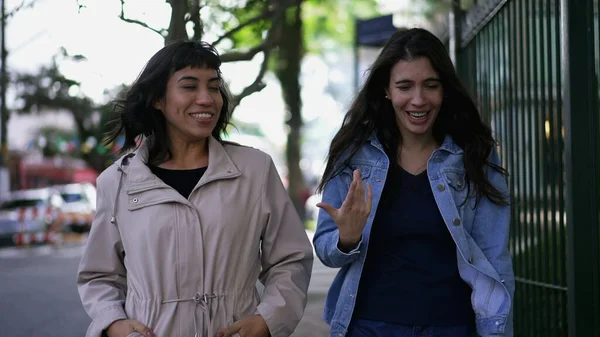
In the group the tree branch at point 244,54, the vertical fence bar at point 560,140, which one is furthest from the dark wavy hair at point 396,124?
the tree branch at point 244,54

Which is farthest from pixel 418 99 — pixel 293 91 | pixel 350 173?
pixel 293 91

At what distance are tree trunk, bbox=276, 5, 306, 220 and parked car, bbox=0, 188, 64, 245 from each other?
6963 millimetres

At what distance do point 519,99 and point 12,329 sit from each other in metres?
6.09

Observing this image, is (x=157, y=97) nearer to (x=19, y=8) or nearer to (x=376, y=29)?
(x=19, y=8)

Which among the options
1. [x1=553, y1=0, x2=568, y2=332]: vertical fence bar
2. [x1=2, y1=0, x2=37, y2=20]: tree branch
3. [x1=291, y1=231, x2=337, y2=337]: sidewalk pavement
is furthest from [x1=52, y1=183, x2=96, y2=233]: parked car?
[x1=553, y1=0, x2=568, y2=332]: vertical fence bar

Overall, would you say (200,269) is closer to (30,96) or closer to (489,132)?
(489,132)

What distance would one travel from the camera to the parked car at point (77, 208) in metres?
29.7

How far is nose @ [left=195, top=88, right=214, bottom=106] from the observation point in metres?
3.44

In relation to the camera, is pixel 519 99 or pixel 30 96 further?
pixel 30 96

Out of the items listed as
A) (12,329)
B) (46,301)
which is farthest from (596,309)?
(46,301)

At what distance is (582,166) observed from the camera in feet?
15.6

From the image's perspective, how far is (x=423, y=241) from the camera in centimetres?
339

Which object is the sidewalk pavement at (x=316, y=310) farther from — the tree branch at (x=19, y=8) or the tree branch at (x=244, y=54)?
the tree branch at (x=19, y=8)

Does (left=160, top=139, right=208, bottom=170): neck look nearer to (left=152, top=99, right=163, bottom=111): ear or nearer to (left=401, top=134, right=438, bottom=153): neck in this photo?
(left=152, top=99, right=163, bottom=111): ear
